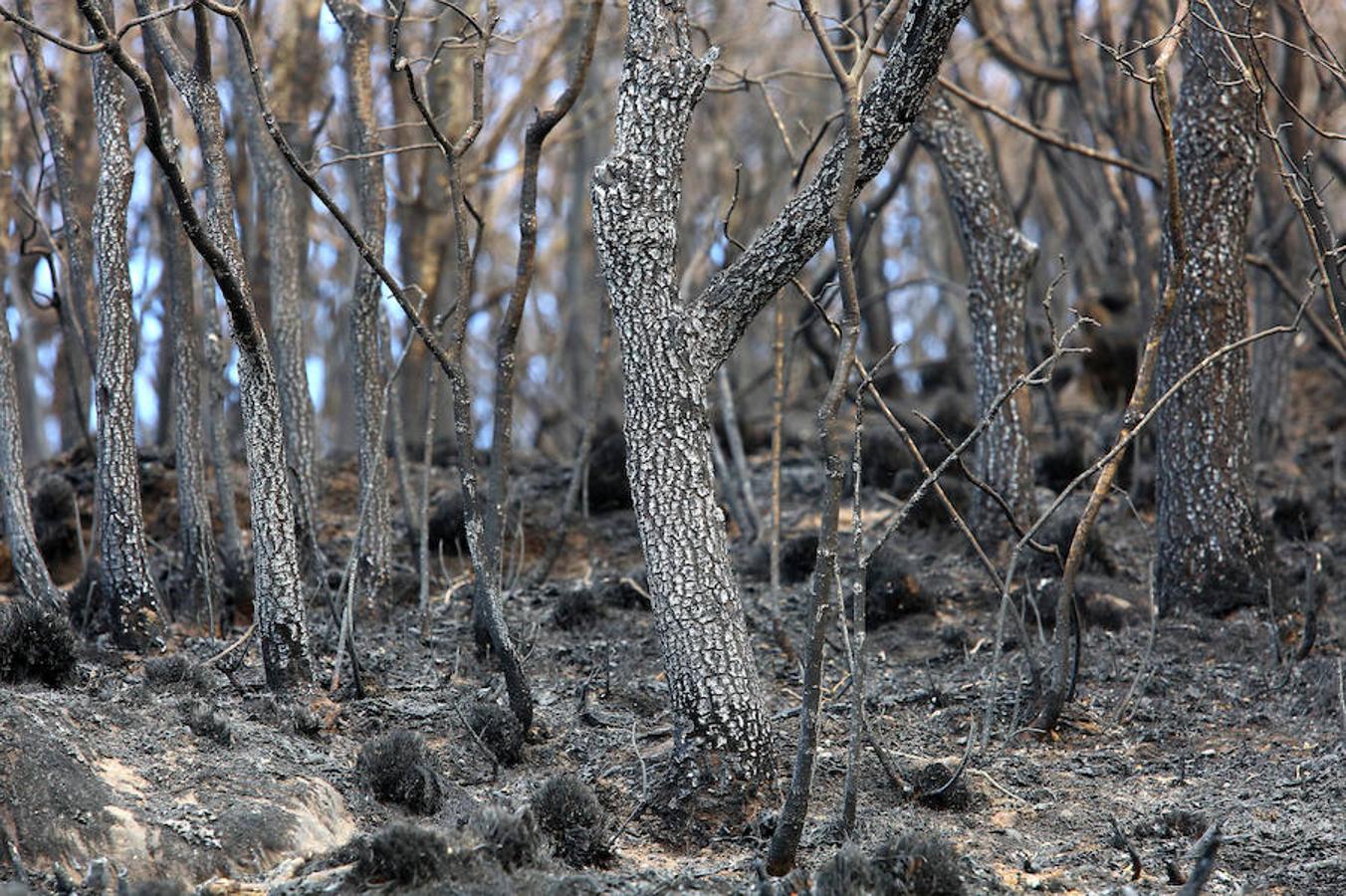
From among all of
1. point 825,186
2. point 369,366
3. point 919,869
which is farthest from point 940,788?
point 369,366

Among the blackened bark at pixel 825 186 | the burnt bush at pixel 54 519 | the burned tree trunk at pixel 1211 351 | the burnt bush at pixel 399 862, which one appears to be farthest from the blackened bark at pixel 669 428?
the burnt bush at pixel 54 519

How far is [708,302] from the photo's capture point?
5.52 meters

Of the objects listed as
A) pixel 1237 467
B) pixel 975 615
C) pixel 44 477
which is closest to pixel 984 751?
pixel 975 615

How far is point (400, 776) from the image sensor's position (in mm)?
5625

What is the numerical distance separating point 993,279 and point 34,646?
612cm

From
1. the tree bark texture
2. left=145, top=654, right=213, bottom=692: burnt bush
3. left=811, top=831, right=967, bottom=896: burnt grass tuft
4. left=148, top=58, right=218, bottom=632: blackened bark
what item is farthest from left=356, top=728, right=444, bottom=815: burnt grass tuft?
left=148, top=58, right=218, bottom=632: blackened bark

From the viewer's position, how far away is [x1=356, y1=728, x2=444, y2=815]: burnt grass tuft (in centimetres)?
559

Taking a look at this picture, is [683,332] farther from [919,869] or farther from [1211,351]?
[1211,351]

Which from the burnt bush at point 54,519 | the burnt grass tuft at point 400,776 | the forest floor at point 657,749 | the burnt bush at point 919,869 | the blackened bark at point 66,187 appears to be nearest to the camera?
the burnt bush at point 919,869

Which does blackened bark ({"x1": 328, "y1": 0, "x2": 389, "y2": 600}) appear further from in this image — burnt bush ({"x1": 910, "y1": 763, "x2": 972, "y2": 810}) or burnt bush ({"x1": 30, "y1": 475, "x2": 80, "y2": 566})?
burnt bush ({"x1": 910, "y1": 763, "x2": 972, "y2": 810})

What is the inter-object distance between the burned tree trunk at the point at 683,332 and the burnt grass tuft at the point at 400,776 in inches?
42.4

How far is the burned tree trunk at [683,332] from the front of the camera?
212 inches

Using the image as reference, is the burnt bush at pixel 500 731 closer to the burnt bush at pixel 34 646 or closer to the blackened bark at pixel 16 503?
the burnt bush at pixel 34 646

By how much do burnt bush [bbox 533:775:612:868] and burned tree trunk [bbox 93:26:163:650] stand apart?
2772mm
